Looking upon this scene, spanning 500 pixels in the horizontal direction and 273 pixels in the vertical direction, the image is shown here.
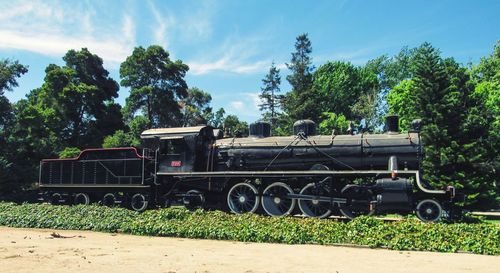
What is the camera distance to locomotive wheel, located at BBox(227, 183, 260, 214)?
14305mm

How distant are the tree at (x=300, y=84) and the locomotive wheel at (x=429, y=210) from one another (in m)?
29.5

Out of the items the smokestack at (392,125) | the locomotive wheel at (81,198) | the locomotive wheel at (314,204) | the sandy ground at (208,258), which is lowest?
the sandy ground at (208,258)

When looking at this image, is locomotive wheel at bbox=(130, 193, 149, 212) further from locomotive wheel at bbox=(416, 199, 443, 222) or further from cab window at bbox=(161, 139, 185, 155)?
locomotive wheel at bbox=(416, 199, 443, 222)

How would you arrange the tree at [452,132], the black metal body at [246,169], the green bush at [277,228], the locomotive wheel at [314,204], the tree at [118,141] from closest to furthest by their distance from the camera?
the green bush at [277,228] → the black metal body at [246,169] → the locomotive wheel at [314,204] → the tree at [452,132] → the tree at [118,141]

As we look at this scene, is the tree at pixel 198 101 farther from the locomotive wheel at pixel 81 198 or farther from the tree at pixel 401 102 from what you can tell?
the locomotive wheel at pixel 81 198

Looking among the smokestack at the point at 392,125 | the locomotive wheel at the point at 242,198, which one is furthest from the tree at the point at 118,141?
the smokestack at the point at 392,125

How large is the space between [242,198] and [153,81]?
99.7 ft

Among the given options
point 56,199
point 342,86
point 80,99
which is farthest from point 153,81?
point 56,199

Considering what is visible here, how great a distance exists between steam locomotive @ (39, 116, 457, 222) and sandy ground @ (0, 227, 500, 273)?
414cm

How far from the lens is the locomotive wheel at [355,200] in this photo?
1295 centimetres

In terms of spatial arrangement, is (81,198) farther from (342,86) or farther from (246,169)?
(342,86)

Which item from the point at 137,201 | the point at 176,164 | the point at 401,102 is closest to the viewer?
the point at 176,164

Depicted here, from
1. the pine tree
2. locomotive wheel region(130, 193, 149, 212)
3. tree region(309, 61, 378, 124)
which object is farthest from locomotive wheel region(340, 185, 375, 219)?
tree region(309, 61, 378, 124)

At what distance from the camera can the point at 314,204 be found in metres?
13.4
